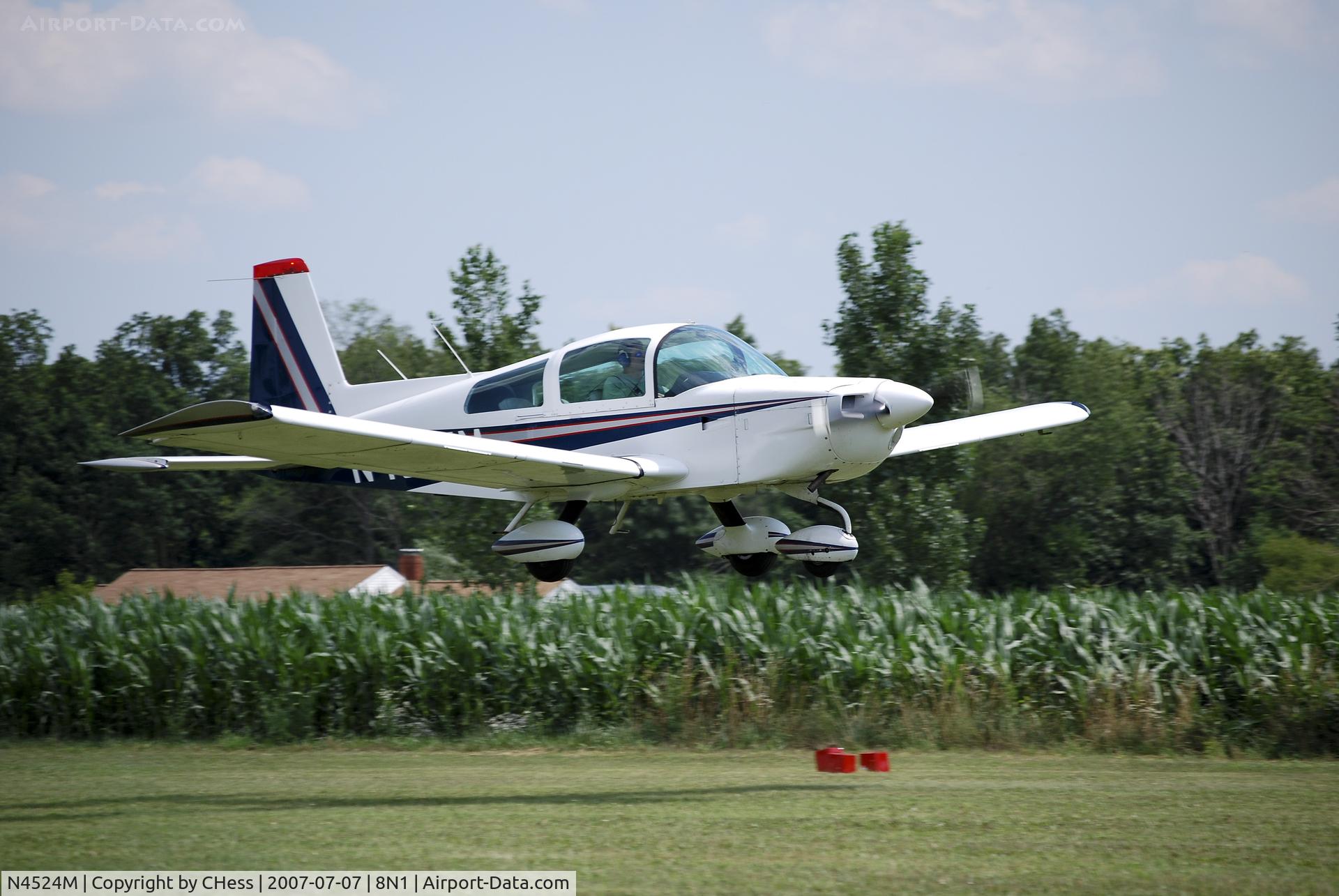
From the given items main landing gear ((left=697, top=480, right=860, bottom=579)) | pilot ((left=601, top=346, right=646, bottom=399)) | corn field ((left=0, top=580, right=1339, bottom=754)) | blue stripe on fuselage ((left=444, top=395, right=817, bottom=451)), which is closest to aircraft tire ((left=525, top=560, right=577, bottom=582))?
blue stripe on fuselage ((left=444, top=395, right=817, bottom=451))

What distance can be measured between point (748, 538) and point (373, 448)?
12.3 ft

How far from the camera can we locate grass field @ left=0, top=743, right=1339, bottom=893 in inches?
322

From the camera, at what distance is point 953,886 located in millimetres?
7719

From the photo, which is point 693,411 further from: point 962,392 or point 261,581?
point 261,581

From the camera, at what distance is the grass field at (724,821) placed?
818cm

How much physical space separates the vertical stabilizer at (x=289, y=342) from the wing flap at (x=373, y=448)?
3210 mm

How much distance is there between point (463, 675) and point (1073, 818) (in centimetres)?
956

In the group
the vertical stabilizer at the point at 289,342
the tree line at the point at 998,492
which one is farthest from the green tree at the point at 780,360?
the vertical stabilizer at the point at 289,342

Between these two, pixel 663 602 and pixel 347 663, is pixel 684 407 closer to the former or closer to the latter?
pixel 663 602

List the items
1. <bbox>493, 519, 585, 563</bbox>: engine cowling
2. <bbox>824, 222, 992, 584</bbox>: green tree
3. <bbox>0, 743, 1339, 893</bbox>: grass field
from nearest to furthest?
<bbox>0, 743, 1339, 893</bbox>: grass field
<bbox>493, 519, 585, 563</bbox>: engine cowling
<bbox>824, 222, 992, 584</bbox>: green tree

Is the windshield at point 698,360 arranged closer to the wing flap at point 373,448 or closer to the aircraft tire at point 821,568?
the wing flap at point 373,448

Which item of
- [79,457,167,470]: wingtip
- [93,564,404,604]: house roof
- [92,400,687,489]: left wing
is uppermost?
[79,457,167,470]: wingtip

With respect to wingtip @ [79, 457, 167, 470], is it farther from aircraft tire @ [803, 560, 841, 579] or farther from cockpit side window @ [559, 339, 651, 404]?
aircraft tire @ [803, 560, 841, 579]

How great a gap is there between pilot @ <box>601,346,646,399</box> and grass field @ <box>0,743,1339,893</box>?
3.60m
